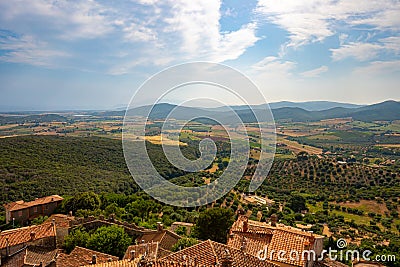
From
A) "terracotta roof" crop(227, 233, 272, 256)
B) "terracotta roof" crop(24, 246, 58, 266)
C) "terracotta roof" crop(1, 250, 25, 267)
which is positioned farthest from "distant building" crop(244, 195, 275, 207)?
"terracotta roof" crop(227, 233, 272, 256)

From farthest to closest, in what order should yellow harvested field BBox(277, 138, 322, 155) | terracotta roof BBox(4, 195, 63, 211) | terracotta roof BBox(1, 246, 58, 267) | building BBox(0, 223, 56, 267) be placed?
yellow harvested field BBox(277, 138, 322, 155) → terracotta roof BBox(4, 195, 63, 211) → building BBox(0, 223, 56, 267) → terracotta roof BBox(1, 246, 58, 267)

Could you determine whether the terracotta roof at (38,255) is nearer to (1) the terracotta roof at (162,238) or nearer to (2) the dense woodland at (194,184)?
(2) the dense woodland at (194,184)

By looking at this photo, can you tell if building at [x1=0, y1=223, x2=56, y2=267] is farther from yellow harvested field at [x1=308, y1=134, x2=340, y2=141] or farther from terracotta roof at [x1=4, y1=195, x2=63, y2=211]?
yellow harvested field at [x1=308, y1=134, x2=340, y2=141]

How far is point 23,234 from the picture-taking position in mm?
13992

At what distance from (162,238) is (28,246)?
5.40m

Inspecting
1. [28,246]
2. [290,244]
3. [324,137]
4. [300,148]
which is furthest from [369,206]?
[324,137]

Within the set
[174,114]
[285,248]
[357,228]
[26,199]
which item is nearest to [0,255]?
[174,114]

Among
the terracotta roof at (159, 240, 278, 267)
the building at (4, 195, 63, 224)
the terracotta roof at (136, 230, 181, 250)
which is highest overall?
the terracotta roof at (159, 240, 278, 267)

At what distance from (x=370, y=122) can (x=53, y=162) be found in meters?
102

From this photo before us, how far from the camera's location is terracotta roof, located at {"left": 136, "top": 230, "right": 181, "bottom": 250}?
1318 centimetres

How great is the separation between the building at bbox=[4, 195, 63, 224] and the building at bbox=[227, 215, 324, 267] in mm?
19019

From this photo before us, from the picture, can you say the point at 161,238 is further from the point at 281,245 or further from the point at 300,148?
the point at 300,148

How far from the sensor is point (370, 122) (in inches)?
4301

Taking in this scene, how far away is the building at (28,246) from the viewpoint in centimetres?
1253
